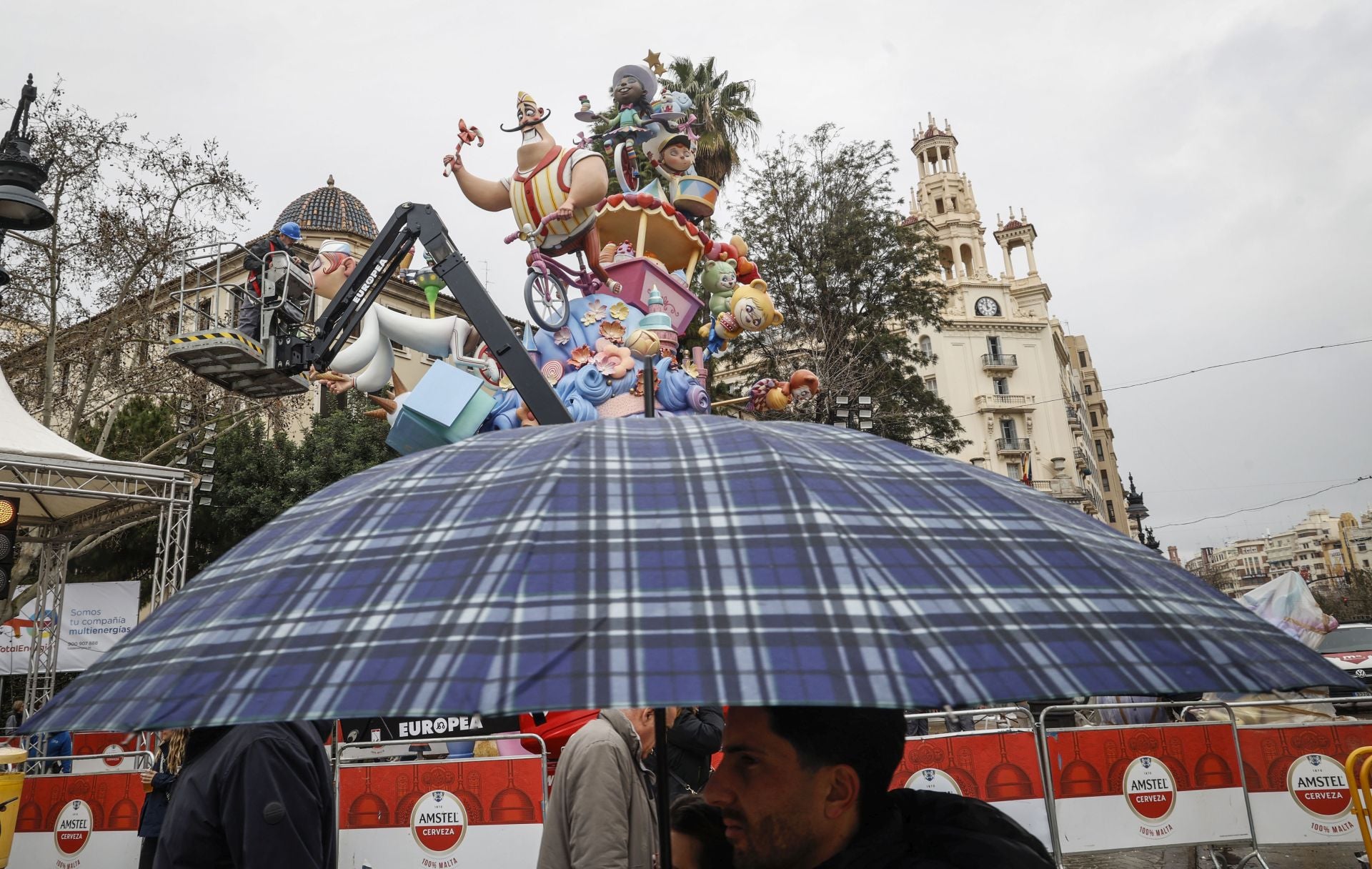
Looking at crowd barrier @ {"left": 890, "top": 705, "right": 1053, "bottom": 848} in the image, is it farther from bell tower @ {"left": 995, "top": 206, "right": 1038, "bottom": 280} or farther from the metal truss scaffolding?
bell tower @ {"left": 995, "top": 206, "right": 1038, "bottom": 280}

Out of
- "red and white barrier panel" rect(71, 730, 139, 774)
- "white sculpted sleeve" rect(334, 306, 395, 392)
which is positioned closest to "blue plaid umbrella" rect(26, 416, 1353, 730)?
"white sculpted sleeve" rect(334, 306, 395, 392)

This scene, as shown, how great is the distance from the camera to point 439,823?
6348 millimetres

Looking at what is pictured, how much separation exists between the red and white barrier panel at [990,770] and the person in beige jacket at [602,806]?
3634 millimetres

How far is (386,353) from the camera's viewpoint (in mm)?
13281

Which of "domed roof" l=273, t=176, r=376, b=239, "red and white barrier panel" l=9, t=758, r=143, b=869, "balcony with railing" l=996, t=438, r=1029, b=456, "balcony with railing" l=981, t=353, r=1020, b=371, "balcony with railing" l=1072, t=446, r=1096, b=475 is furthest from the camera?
"balcony with railing" l=1072, t=446, r=1096, b=475

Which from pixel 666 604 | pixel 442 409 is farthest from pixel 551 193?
pixel 666 604

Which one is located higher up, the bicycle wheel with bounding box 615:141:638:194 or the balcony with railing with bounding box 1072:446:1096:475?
the balcony with railing with bounding box 1072:446:1096:475

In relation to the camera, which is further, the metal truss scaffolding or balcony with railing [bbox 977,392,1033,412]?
balcony with railing [bbox 977,392,1033,412]

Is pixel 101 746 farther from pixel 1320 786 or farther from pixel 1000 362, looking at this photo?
pixel 1000 362

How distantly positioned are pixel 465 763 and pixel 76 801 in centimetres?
358

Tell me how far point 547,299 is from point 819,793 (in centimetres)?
1206

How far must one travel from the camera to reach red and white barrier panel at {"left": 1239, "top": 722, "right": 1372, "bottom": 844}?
624cm

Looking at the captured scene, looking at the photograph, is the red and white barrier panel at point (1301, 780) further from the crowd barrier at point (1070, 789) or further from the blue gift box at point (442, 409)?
the blue gift box at point (442, 409)

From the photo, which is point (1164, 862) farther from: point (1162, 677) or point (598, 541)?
point (598, 541)
